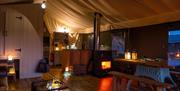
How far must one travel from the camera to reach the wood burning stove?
5883 mm

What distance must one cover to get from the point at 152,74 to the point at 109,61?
2855 mm

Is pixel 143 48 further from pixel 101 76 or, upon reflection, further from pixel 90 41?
pixel 90 41

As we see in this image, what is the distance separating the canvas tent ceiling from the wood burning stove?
44.0 inches

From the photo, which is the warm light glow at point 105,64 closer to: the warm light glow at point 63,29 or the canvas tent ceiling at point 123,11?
the canvas tent ceiling at point 123,11

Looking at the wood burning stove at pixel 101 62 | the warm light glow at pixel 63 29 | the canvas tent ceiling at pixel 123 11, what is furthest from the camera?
the warm light glow at pixel 63 29

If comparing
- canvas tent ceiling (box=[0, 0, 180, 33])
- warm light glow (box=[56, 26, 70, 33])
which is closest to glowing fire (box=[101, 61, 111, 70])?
canvas tent ceiling (box=[0, 0, 180, 33])

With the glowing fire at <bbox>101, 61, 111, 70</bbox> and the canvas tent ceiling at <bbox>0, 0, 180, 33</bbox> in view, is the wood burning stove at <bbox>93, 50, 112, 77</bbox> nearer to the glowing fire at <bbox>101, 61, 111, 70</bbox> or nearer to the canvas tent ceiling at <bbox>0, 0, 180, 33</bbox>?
the glowing fire at <bbox>101, 61, 111, 70</bbox>

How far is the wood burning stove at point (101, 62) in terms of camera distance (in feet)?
19.3

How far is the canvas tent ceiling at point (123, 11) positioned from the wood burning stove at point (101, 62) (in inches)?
44.0

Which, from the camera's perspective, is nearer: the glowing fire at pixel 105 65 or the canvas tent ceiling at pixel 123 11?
the canvas tent ceiling at pixel 123 11

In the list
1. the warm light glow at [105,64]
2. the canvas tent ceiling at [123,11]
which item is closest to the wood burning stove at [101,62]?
the warm light glow at [105,64]

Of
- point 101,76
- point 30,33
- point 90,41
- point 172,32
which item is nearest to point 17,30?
point 30,33

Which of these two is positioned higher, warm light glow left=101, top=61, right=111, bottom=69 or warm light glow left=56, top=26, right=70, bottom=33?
warm light glow left=56, top=26, right=70, bottom=33

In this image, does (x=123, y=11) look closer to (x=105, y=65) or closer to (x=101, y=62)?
(x=101, y=62)
